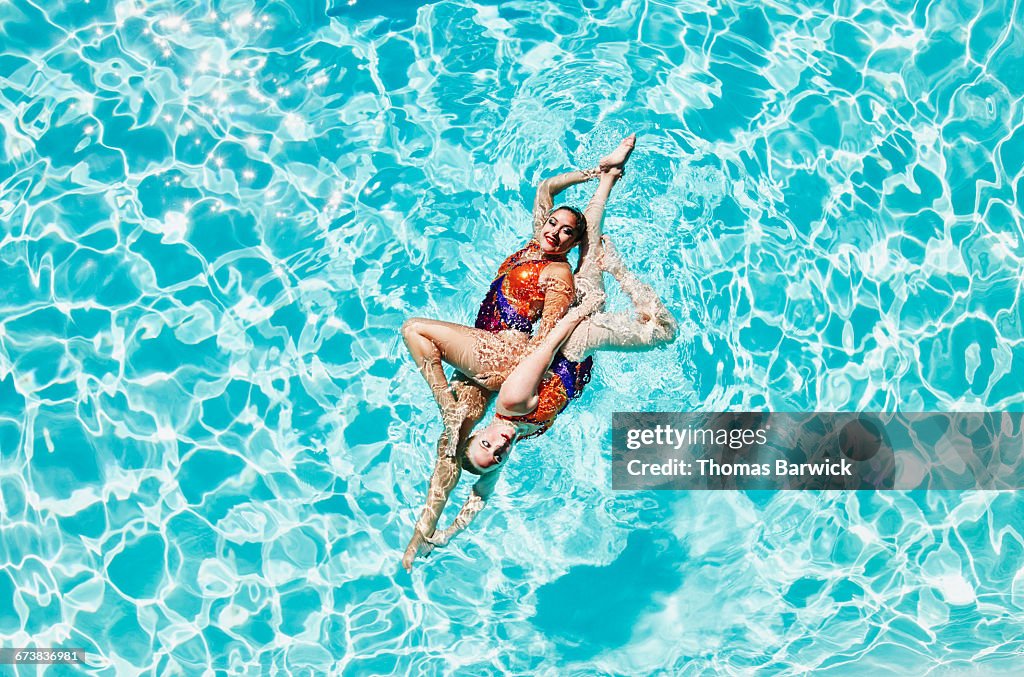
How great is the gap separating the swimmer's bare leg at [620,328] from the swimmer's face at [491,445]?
0.65 m

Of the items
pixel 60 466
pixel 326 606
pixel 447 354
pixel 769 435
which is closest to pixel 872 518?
pixel 769 435

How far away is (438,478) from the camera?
5746 mm

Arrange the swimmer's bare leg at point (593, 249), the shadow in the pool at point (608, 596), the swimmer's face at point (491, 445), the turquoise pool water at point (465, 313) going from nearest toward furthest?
the swimmer's face at point (491, 445)
the swimmer's bare leg at point (593, 249)
the turquoise pool water at point (465, 313)
the shadow in the pool at point (608, 596)

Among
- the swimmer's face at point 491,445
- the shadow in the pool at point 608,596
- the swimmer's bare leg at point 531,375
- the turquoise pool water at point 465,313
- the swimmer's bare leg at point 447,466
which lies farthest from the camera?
the shadow in the pool at point 608,596

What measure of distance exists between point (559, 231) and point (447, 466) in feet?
5.17

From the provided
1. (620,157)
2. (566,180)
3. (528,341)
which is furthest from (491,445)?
(620,157)

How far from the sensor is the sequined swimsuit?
5531mm

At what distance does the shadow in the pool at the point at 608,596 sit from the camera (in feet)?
21.5

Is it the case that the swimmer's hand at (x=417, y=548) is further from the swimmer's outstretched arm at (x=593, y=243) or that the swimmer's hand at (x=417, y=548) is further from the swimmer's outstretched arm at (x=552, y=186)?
the swimmer's outstretched arm at (x=552, y=186)

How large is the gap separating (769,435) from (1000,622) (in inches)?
79.9

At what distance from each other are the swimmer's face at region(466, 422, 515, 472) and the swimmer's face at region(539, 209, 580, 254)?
1094mm

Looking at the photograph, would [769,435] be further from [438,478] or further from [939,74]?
[939,74]

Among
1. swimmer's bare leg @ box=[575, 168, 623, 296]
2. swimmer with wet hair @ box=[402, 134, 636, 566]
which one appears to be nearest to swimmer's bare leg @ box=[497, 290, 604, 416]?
swimmer with wet hair @ box=[402, 134, 636, 566]

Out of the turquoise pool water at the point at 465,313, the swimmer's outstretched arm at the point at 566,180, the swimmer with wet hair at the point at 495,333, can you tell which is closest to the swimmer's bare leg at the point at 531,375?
the swimmer with wet hair at the point at 495,333
